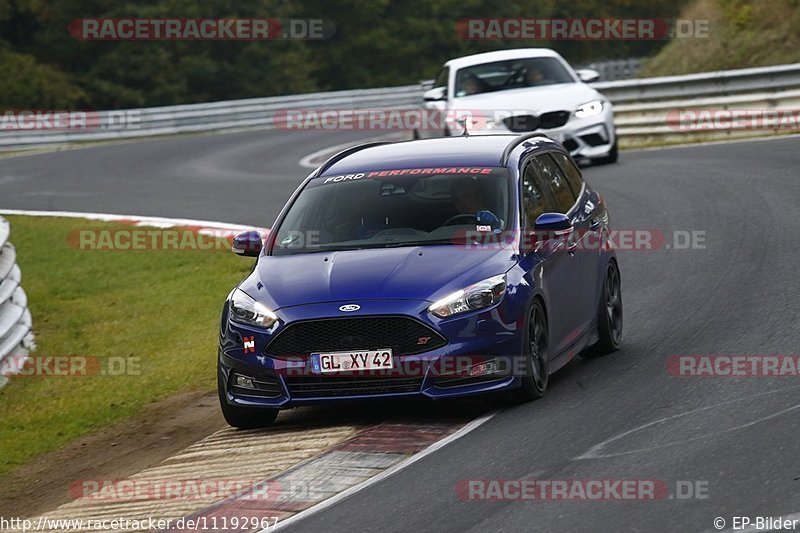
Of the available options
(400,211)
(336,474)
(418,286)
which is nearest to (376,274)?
(418,286)

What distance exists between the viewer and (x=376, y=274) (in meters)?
8.92

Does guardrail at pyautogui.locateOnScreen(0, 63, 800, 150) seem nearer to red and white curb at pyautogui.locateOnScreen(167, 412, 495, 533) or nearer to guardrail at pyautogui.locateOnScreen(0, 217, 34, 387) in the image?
guardrail at pyautogui.locateOnScreen(0, 217, 34, 387)

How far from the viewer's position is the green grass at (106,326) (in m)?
11.0

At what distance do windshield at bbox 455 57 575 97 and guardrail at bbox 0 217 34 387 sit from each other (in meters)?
9.73

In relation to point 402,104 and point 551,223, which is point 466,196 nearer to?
point 551,223

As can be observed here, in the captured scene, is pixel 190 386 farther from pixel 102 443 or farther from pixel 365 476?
pixel 365 476

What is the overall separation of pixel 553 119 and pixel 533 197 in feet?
36.6

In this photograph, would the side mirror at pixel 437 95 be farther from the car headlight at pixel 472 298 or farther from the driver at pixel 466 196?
the car headlight at pixel 472 298

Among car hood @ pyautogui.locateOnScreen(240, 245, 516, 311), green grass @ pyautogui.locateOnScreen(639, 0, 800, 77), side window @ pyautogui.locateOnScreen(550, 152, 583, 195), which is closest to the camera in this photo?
car hood @ pyautogui.locateOnScreen(240, 245, 516, 311)

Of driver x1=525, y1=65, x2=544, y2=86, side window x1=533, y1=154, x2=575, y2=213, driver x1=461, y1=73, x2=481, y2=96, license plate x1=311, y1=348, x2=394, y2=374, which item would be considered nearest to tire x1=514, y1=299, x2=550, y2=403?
license plate x1=311, y1=348, x2=394, y2=374

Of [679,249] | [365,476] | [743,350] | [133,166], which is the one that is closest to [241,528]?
[365,476]

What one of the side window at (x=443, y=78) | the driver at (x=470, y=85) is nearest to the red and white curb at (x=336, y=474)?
the driver at (x=470, y=85)

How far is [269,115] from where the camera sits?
131 ft

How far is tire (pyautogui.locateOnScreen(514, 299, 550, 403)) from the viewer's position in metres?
8.85
